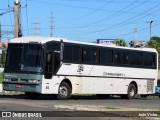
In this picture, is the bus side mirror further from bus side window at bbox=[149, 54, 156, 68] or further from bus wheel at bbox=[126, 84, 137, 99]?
bus side window at bbox=[149, 54, 156, 68]

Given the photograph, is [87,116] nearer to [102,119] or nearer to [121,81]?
[102,119]

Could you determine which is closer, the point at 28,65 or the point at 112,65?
the point at 28,65

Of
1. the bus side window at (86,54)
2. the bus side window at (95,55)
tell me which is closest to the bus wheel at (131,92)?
the bus side window at (95,55)

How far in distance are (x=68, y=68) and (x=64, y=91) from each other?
1264 mm

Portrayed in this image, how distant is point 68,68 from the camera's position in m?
26.4

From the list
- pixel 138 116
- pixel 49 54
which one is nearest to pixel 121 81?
pixel 49 54

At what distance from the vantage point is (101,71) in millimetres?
28781

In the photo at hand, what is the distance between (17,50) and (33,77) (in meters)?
1.85

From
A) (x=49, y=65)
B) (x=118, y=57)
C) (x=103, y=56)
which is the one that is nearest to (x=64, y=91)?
(x=49, y=65)

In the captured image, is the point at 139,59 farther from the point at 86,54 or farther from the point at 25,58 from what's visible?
the point at 25,58

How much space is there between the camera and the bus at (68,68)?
2516 centimetres

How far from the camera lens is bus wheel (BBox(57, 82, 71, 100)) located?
2620cm

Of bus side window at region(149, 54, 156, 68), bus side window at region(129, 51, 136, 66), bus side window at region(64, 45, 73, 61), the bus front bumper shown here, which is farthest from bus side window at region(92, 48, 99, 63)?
bus side window at region(149, 54, 156, 68)

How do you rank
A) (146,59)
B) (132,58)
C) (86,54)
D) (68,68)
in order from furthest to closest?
1. (146,59)
2. (132,58)
3. (86,54)
4. (68,68)
